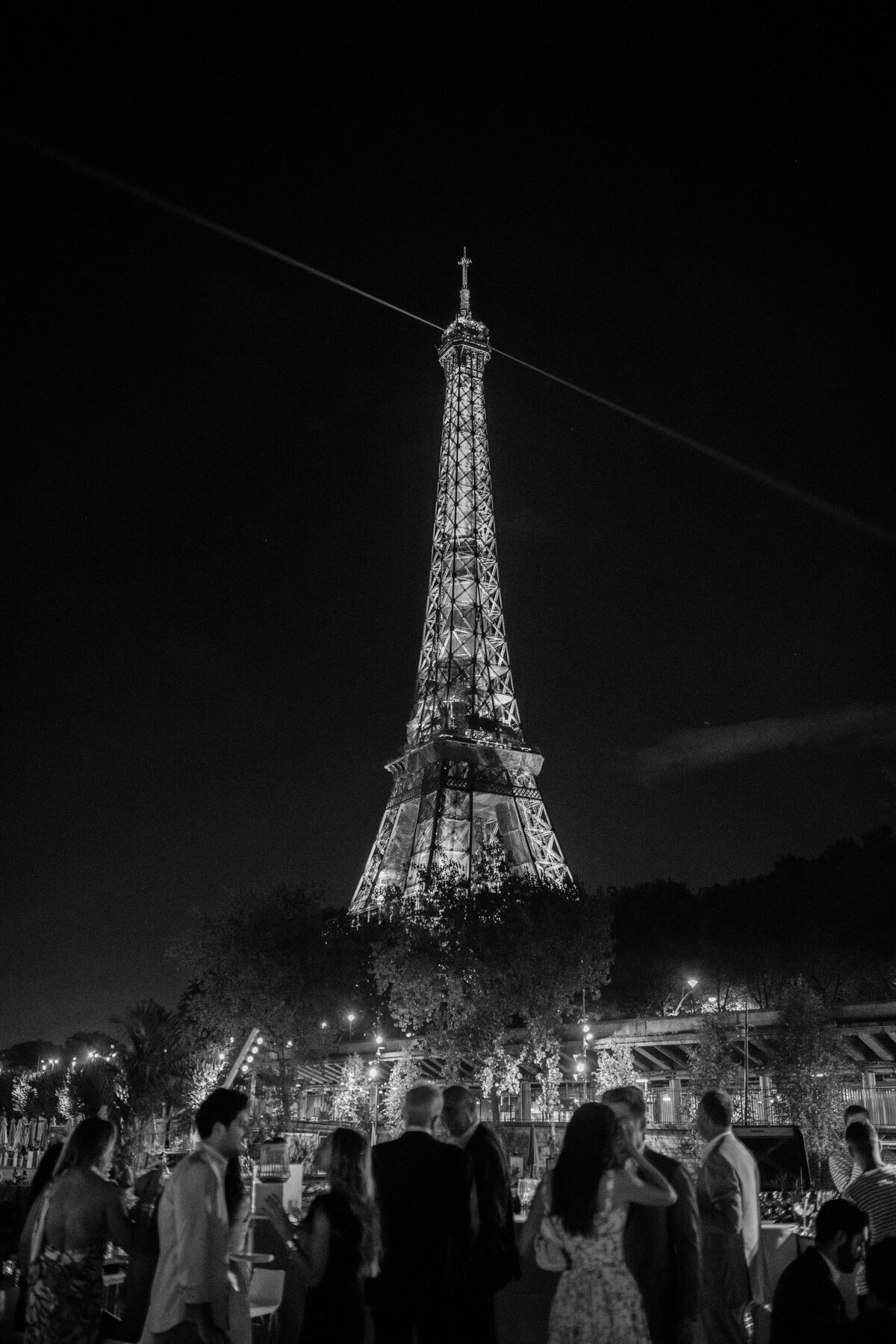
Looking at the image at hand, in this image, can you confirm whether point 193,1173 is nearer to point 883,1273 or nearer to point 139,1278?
point 139,1278

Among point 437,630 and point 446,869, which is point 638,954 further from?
point 437,630

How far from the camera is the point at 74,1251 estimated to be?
5723 millimetres

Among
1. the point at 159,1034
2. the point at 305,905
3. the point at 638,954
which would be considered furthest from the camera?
the point at 638,954

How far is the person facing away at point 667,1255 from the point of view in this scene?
5.18 m

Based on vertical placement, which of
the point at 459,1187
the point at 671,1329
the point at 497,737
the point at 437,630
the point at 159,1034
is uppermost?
the point at 437,630

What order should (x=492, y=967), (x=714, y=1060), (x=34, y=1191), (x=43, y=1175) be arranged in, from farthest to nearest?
1. (x=492, y=967)
2. (x=714, y=1060)
3. (x=43, y=1175)
4. (x=34, y=1191)

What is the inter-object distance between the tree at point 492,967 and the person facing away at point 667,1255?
32380mm

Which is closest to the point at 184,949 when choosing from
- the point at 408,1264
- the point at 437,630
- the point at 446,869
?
the point at 446,869

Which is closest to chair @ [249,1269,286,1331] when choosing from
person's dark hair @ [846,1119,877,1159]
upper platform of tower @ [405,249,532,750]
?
person's dark hair @ [846,1119,877,1159]

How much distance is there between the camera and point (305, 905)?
47.2 m

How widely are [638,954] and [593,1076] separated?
62.0 ft

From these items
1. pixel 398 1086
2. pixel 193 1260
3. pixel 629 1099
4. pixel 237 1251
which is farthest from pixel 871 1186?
pixel 398 1086

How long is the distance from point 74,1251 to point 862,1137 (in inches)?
197

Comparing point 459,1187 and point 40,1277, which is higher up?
point 459,1187
